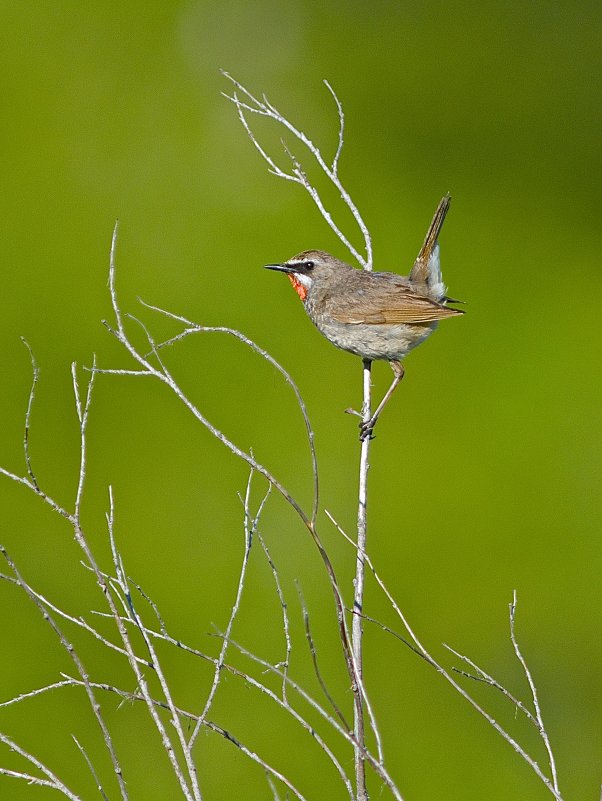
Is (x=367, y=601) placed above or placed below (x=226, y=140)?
below

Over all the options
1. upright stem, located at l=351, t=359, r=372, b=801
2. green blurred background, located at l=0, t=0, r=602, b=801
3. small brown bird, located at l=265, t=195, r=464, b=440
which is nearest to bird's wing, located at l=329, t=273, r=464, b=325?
small brown bird, located at l=265, t=195, r=464, b=440

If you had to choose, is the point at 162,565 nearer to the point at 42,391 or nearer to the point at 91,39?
the point at 42,391

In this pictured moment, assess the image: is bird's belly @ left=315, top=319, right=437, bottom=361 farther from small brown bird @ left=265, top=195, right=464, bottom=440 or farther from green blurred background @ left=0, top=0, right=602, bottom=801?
green blurred background @ left=0, top=0, right=602, bottom=801

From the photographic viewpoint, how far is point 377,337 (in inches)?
200

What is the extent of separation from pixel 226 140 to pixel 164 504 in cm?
261

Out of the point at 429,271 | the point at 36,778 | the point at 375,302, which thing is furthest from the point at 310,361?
the point at 36,778

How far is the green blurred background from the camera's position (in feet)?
20.5

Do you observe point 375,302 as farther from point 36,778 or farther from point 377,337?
point 36,778

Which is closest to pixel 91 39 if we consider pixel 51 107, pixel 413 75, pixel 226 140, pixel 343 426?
pixel 51 107

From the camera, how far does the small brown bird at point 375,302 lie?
5.07 m

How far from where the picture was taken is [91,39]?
7605 mm

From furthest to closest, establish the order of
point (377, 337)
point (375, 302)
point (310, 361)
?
point (310, 361) < point (375, 302) < point (377, 337)

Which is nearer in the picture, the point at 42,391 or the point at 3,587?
the point at 3,587

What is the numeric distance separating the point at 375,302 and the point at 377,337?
Answer: 0.21 meters
